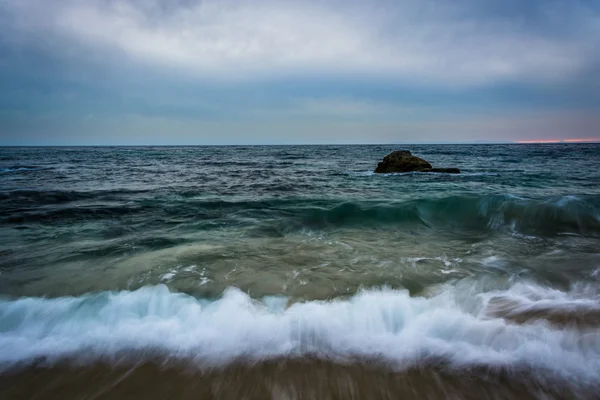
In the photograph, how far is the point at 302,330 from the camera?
3.05 m

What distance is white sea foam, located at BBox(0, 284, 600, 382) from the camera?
269 cm

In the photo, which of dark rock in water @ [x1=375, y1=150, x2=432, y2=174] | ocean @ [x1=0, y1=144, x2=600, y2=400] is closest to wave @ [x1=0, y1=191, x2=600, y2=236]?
ocean @ [x1=0, y1=144, x2=600, y2=400]

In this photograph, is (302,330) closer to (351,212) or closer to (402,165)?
(351,212)

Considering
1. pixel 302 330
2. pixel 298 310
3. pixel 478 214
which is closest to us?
pixel 302 330

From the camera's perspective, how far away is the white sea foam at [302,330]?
269 cm

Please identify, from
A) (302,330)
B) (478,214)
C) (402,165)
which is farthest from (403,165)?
(302,330)

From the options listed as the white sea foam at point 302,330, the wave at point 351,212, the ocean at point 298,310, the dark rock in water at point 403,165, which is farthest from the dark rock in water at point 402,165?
the white sea foam at point 302,330

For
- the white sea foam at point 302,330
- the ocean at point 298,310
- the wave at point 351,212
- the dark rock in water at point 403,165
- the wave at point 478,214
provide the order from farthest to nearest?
the dark rock in water at point 403,165
the wave at point 351,212
the wave at point 478,214
the white sea foam at point 302,330
the ocean at point 298,310

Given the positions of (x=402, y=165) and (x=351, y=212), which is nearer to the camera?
(x=351, y=212)

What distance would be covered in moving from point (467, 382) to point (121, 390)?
2.77 m

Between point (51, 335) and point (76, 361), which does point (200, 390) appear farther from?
point (51, 335)

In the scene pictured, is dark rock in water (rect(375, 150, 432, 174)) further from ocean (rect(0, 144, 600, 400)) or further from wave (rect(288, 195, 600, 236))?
ocean (rect(0, 144, 600, 400))

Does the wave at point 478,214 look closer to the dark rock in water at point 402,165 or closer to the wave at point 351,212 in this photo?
the wave at point 351,212

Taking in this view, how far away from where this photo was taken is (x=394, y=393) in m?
2.28
